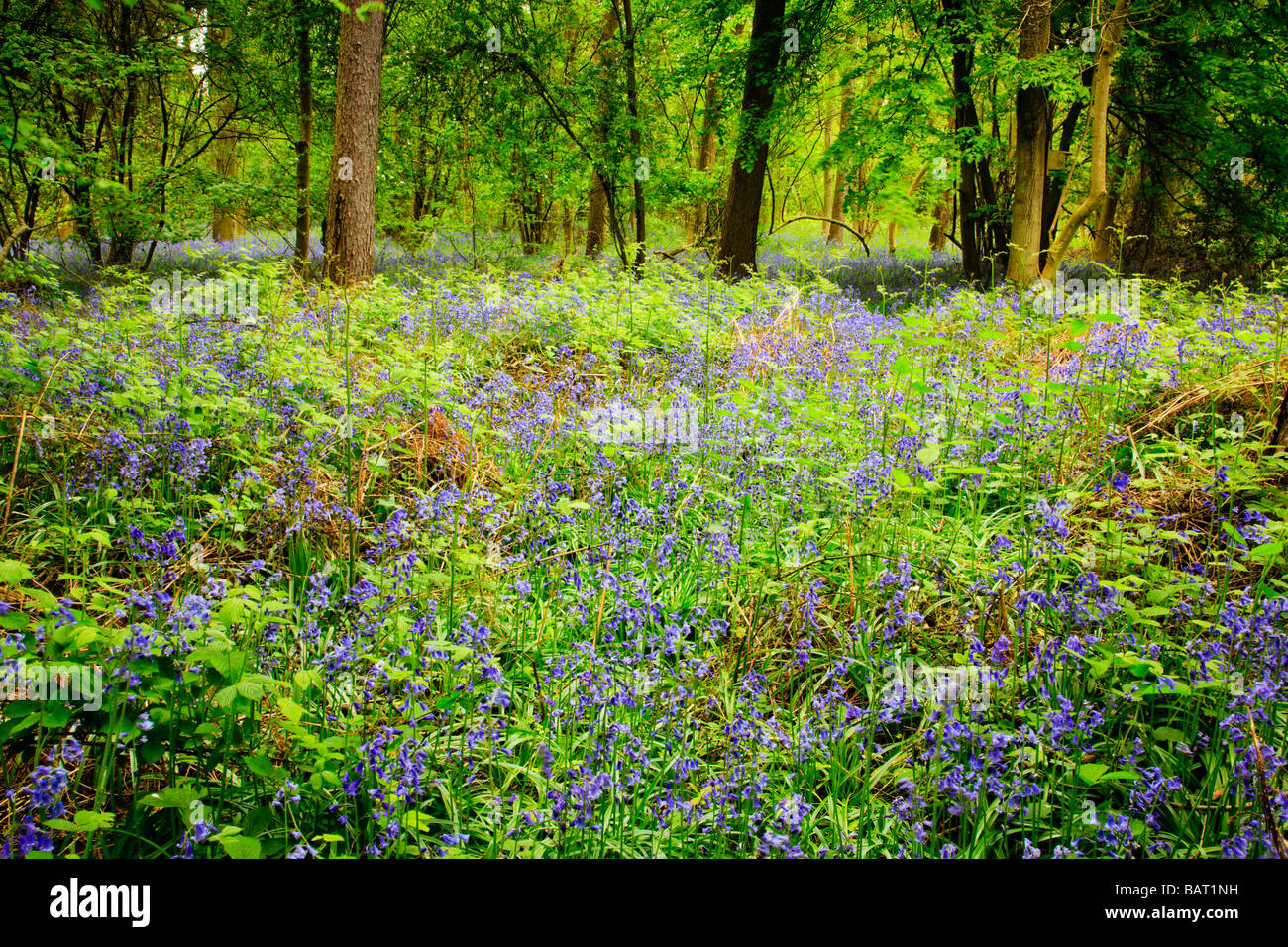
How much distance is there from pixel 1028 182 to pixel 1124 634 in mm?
10401

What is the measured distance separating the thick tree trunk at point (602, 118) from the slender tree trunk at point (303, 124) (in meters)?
4.87

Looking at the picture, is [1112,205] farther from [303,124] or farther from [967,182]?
[303,124]

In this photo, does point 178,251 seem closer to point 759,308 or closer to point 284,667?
point 759,308

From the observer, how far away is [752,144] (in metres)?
11.6

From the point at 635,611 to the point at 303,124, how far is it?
13.1 meters

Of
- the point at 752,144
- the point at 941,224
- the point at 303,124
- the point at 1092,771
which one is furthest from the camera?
the point at 941,224

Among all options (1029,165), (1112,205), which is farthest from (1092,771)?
(1112,205)

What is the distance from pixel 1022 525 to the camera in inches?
126

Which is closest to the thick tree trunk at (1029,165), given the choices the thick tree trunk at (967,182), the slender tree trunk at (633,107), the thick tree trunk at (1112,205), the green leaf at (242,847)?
the thick tree trunk at (967,182)

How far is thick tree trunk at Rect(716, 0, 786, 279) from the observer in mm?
→ 11469

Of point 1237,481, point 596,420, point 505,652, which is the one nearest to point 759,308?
point 596,420

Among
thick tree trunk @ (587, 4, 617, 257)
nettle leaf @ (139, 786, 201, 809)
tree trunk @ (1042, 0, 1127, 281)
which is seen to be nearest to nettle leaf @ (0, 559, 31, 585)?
nettle leaf @ (139, 786, 201, 809)

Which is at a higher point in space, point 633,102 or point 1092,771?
point 633,102

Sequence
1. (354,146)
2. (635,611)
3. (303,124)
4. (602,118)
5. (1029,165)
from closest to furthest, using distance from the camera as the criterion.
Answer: (635,611)
(354,146)
(1029,165)
(303,124)
(602,118)
